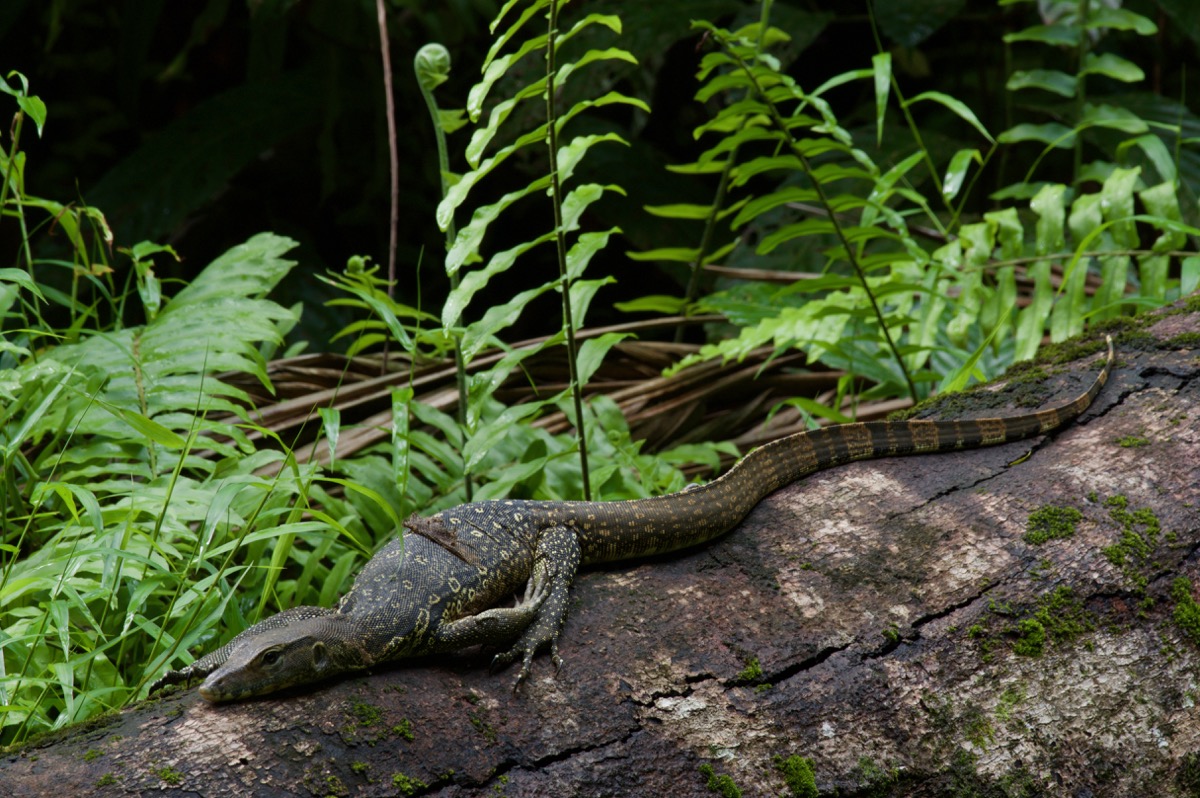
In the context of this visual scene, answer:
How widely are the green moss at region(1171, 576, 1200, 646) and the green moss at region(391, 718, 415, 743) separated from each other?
2.45m

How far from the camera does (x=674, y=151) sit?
937 cm

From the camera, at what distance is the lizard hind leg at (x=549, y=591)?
2.98 m

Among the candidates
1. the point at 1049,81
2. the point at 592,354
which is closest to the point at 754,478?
the point at 592,354

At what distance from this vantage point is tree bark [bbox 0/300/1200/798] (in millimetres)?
2586

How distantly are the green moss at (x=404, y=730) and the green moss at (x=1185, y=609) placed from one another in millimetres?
2454

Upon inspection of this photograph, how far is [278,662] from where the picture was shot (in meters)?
2.69

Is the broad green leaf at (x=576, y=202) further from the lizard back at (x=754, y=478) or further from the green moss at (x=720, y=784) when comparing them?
the green moss at (x=720, y=784)

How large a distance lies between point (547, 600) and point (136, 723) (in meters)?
1.21

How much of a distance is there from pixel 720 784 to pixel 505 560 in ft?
3.56

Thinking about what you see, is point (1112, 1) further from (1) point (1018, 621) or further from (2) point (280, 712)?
(2) point (280, 712)

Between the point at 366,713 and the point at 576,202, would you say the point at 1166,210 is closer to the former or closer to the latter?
the point at 576,202

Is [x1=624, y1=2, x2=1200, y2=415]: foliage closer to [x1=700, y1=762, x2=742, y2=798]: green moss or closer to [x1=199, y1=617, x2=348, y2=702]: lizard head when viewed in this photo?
[x1=700, y1=762, x2=742, y2=798]: green moss

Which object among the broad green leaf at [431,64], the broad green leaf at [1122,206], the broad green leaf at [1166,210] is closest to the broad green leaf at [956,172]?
the broad green leaf at [1122,206]

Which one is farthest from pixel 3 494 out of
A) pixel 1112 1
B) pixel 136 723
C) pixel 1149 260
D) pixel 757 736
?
pixel 1112 1
